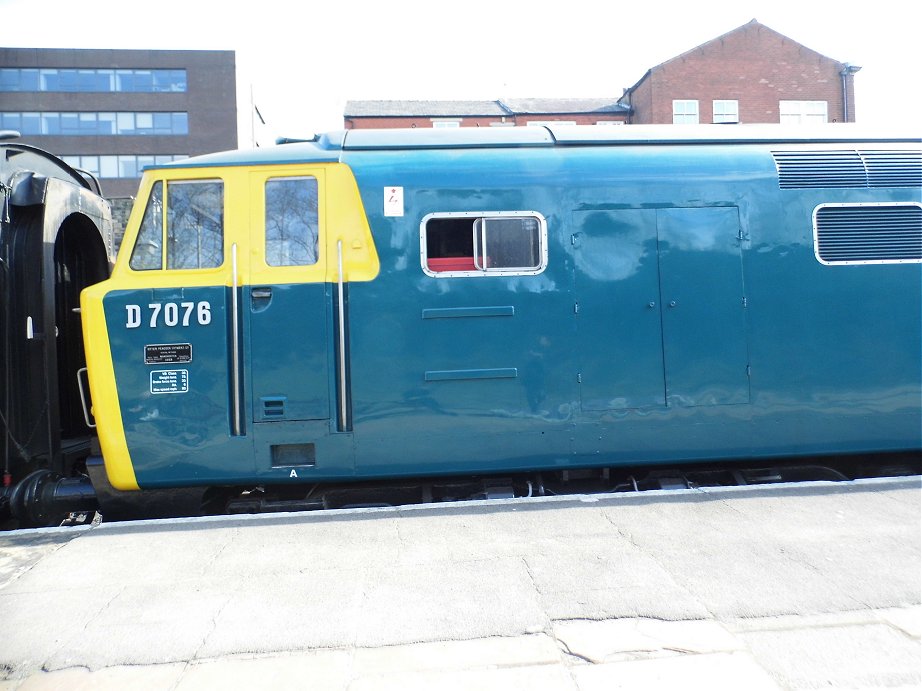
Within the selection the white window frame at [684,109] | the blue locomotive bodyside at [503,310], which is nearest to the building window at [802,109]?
the white window frame at [684,109]

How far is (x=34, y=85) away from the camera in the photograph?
144 feet

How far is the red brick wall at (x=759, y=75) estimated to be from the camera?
3419 centimetres

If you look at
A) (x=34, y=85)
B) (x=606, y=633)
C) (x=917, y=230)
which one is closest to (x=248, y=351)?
(x=606, y=633)

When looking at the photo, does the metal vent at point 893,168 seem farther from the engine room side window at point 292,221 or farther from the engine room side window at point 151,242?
the engine room side window at point 151,242

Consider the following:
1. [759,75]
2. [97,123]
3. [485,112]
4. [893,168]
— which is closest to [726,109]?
[759,75]

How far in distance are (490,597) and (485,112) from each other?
37.8m

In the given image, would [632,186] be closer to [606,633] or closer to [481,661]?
[606,633]

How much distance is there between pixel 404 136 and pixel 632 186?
172 centimetres

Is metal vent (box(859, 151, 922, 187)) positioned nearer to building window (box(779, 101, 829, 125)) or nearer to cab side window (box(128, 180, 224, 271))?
cab side window (box(128, 180, 224, 271))

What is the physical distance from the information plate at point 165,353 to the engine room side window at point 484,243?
5.77ft

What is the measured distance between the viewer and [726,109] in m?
34.5

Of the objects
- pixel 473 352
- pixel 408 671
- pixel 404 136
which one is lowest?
pixel 408 671

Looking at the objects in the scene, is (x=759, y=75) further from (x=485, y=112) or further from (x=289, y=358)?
(x=289, y=358)

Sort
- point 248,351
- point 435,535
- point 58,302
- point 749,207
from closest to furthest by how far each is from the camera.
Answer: point 435,535 → point 248,351 → point 749,207 → point 58,302
